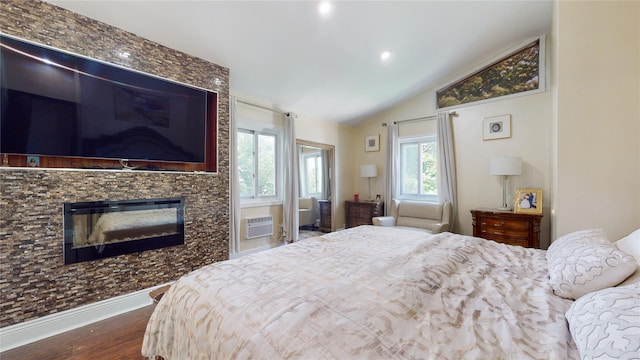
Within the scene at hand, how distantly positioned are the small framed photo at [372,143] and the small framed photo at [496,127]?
196 centimetres

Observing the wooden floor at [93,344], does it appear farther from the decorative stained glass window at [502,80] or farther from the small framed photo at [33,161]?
the decorative stained glass window at [502,80]

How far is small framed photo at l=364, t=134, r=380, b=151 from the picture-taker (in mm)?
5473

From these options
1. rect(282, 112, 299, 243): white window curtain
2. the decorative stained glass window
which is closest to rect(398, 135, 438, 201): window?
the decorative stained glass window

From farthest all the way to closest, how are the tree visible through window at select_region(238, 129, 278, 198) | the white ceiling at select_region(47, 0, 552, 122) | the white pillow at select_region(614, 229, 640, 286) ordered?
the tree visible through window at select_region(238, 129, 278, 198), the white ceiling at select_region(47, 0, 552, 122), the white pillow at select_region(614, 229, 640, 286)

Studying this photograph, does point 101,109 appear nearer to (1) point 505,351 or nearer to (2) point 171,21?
(2) point 171,21

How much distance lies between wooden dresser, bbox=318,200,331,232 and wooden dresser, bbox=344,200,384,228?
481 mm

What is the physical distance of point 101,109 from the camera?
2291 mm

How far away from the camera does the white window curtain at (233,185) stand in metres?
3.52

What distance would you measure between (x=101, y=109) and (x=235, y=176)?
163 centimetres

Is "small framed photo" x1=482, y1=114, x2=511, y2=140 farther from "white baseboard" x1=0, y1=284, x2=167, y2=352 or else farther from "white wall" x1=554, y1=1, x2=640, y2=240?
"white baseboard" x1=0, y1=284, x2=167, y2=352

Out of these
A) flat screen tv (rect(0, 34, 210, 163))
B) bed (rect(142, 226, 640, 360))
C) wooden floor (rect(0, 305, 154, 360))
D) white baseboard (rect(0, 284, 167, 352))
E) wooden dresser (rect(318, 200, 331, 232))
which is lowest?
wooden floor (rect(0, 305, 154, 360))

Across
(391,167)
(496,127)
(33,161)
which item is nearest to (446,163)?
(496,127)

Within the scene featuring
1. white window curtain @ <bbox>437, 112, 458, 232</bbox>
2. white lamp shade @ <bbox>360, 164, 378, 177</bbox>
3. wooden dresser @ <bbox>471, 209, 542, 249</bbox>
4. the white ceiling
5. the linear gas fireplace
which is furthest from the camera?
white lamp shade @ <bbox>360, 164, 378, 177</bbox>

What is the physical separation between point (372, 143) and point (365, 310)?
4.90m
